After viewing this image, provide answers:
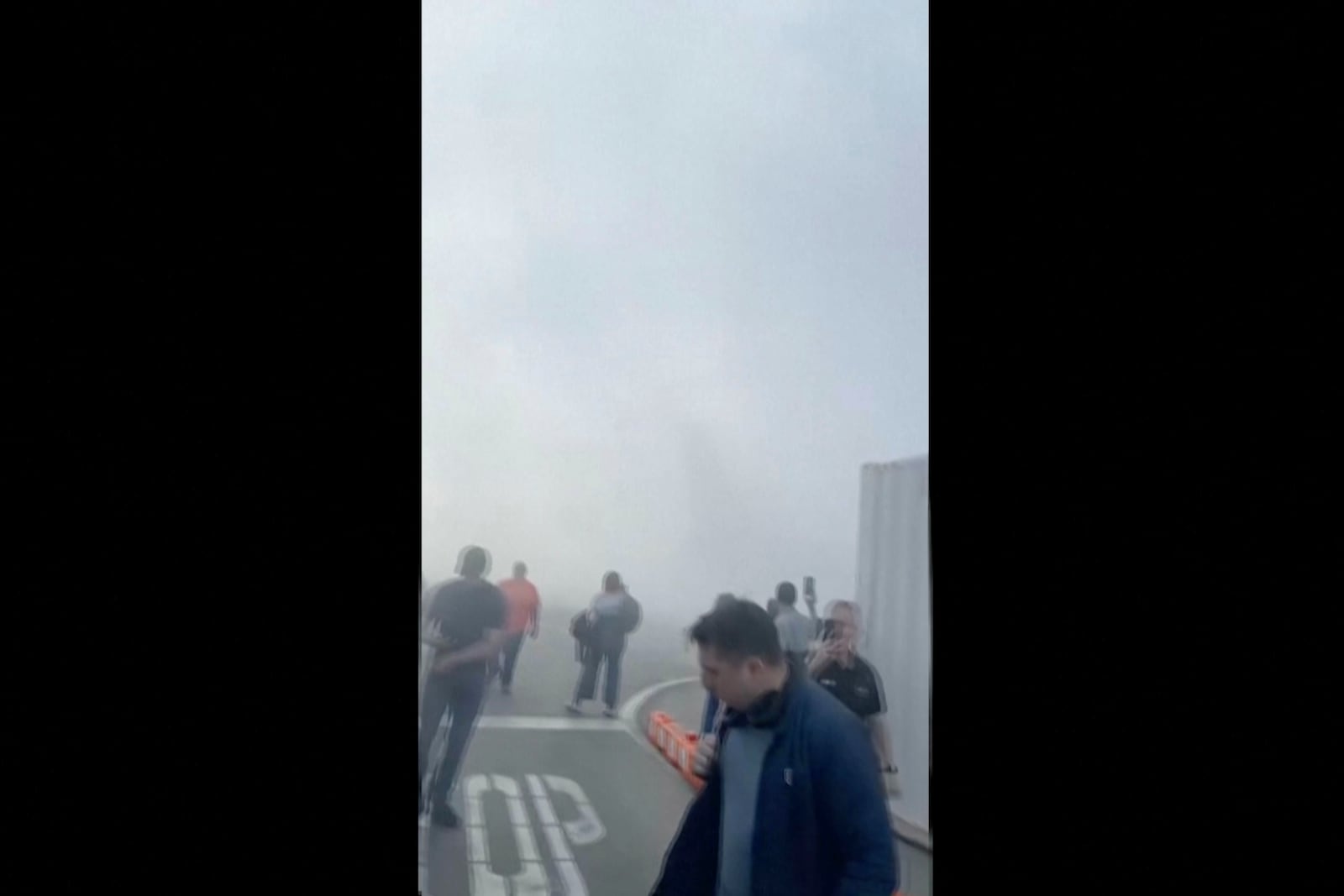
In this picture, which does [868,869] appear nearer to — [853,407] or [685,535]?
[685,535]

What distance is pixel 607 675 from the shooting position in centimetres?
254

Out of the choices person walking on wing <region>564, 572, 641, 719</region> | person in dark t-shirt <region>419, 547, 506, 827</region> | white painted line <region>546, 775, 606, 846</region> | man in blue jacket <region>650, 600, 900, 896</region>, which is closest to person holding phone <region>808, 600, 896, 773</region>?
man in blue jacket <region>650, 600, 900, 896</region>

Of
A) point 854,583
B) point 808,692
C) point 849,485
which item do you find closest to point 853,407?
point 849,485

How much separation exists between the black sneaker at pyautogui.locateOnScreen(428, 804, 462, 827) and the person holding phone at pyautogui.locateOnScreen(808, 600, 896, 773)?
84 cm

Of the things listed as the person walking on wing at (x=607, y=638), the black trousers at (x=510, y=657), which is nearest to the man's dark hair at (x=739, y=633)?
the person walking on wing at (x=607, y=638)

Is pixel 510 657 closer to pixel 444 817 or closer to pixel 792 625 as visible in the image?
pixel 444 817

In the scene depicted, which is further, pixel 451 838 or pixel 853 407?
pixel 853 407

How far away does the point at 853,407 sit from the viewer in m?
2.66

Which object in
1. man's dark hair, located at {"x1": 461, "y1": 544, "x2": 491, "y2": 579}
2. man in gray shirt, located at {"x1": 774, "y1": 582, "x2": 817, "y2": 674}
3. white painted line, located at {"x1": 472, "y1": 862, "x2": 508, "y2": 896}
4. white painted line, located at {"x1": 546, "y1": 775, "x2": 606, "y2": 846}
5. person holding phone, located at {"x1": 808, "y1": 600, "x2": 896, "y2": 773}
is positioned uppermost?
man's dark hair, located at {"x1": 461, "y1": 544, "x2": 491, "y2": 579}

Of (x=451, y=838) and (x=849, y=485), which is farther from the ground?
(x=849, y=485)

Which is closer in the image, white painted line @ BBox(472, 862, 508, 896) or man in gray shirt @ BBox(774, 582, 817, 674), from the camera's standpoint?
white painted line @ BBox(472, 862, 508, 896)

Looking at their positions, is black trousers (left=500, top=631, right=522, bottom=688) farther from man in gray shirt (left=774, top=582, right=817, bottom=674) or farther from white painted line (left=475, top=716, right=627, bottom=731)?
man in gray shirt (left=774, top=582, right=817, bottom=674)

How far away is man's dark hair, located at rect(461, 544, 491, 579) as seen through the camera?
8.20 feet

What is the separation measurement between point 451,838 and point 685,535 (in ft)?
2.73
